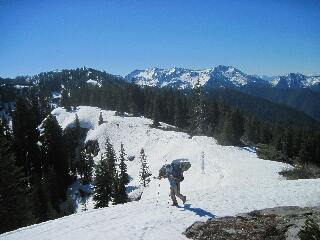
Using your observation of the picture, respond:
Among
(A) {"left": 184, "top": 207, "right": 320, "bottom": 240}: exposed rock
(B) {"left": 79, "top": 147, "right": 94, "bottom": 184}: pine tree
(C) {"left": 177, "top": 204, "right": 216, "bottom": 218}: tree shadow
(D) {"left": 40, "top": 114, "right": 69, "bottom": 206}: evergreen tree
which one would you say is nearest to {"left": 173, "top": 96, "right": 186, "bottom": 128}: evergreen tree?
(B) {"left": 79, "top": 147, "right": 94, "bottom": 184}: pine tree

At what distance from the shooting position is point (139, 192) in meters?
48.3

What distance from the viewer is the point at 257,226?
1256 cm

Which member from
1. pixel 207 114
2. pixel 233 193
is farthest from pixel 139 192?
pixel 207 114

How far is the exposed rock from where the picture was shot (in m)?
11.5

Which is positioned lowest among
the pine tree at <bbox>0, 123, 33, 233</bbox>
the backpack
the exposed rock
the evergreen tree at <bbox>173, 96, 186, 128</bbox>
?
the pine tree at <bbox>0, 123, 33, 233</bbox>

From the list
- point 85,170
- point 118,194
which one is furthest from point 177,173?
point 85,170

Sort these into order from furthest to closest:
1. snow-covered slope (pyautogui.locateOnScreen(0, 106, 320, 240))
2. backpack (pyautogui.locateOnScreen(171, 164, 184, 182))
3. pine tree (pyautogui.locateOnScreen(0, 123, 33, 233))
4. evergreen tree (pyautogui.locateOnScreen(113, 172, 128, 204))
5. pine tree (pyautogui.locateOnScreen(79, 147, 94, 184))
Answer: pine tree (pyautogui.locateOnScreen(79, 147, 94, 184)), evergreen tree (pyautogui.locateOnScreen(113, 172, 128, 204)), pine tree (pyautogui.locateOnScreen(0, 123, 33, 233)), backpack (pyautogui.locateOnScreen(171, 164, 184, 182)), snow-covered slope (pyautogui.locateOnScreen(0, 106, 320, 240))

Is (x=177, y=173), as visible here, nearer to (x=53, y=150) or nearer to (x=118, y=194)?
(x=118, y=194)

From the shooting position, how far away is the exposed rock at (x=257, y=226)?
37.7ft

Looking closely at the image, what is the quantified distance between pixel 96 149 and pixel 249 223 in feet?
235

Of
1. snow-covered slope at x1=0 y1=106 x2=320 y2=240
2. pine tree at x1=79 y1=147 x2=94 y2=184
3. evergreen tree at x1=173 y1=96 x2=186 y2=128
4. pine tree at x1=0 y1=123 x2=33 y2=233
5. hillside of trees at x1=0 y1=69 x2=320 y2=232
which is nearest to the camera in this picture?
snow-covered slope at x1=0 y1=106 x2=320 y2=240

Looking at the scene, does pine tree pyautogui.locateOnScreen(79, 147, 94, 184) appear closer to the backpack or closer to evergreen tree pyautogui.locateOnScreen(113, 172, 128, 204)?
evergreen tree pyautogui.locateOnScreen(113, 172, 128, 204)

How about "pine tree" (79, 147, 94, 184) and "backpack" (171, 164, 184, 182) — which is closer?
"backpack" (171, 164, 184, 182)

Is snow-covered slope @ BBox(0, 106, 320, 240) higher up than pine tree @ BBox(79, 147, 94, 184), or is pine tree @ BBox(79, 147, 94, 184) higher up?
snow-covered slope @ BBox(0, 106, 320, 240)
